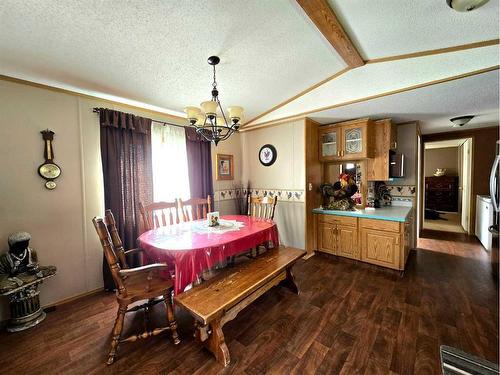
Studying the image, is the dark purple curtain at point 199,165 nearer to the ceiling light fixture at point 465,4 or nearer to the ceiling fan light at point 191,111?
the ceiling fan light at point 191,111

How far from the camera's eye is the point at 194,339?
1.66m

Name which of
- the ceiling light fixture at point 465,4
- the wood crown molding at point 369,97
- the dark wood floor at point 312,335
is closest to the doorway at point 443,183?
the dark wood floor at point 312,335

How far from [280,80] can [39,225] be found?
2.95 m

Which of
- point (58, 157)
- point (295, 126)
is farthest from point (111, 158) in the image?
point (295, 126)

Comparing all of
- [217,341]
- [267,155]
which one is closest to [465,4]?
[217,341]

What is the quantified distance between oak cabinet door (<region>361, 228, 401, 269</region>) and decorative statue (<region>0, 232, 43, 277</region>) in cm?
371

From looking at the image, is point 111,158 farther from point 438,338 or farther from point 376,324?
point 438,338

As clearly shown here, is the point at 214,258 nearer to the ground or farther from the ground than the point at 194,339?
farther from the ground

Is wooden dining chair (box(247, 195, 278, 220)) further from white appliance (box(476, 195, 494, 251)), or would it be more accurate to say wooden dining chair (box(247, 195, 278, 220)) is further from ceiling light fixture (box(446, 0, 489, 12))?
white appliance (box(476, 195, 494, 251))

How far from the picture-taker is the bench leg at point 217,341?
1423 millimetres

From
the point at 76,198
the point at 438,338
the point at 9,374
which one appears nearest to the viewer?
the point at 9,374

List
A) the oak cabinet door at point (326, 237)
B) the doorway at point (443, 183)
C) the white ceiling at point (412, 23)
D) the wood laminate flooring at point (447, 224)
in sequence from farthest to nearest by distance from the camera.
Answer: the doorway at point (443, 183) → the wood laminate flooring at point (447, 224) → the oak cabinet door at point (326, 237) → the white ceiling at point (412, 23)

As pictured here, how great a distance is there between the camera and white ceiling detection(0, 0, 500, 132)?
1305mm

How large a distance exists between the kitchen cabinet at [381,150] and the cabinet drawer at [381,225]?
2.54ft
